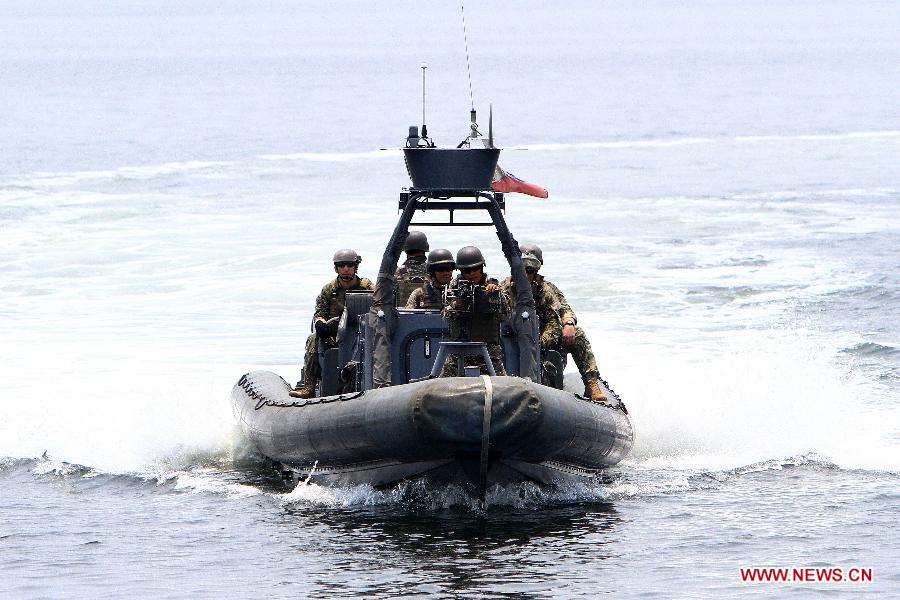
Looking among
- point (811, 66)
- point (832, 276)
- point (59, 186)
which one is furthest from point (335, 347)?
point (811, 66)

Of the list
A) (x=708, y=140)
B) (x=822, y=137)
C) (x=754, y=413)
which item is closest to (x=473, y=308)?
(x=754, y=413)

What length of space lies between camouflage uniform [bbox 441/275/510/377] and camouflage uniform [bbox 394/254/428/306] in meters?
2.11

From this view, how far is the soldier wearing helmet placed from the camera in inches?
533

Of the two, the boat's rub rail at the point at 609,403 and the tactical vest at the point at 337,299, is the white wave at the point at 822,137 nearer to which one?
the tactical vest at the point at 337,299

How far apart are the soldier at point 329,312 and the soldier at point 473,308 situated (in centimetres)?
227

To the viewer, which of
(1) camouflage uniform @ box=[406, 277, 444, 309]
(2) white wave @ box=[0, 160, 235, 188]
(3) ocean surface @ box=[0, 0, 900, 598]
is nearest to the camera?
(3) ocean surface @ box=[0, 0, 900, 598]

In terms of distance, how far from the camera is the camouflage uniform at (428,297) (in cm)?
1338

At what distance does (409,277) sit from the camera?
14781mm

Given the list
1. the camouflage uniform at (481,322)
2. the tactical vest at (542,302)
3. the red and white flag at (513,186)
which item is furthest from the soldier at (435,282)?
the red and white flag at (513,186)

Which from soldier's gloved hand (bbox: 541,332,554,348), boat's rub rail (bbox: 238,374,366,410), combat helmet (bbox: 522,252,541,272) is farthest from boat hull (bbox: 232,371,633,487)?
combat helmet (bbox: 522,252,541,272)

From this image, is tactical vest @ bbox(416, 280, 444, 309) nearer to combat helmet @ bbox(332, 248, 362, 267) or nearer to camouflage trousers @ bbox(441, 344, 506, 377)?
camouflage trousers @ bbox(441, 344, 506, 377)

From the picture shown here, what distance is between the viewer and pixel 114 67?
9394 centimetres

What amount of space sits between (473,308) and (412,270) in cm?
265

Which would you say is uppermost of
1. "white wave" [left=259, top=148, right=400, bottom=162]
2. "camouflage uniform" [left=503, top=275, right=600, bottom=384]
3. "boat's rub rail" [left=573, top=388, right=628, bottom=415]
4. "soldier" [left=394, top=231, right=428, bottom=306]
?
"white wave" [left=259, top=148, right=400, bottom=162]
